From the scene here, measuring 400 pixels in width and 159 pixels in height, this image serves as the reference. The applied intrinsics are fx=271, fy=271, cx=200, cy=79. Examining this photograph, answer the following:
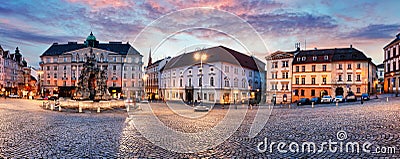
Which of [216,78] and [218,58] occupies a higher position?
[218,58]

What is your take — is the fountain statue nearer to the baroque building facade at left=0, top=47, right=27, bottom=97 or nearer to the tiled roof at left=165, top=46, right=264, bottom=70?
the tiled roof at left=165, top=46, right=264, bottom=70

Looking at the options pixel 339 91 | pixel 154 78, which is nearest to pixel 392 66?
pixel 339 91

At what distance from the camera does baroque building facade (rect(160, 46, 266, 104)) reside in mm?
55906

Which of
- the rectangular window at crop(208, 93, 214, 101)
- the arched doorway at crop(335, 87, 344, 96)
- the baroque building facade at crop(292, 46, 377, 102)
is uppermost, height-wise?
the baroque building facade at crop(292, 46, 377, 102)

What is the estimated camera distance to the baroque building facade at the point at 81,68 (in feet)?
288

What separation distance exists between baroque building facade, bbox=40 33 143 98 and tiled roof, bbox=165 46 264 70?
18.7 metres

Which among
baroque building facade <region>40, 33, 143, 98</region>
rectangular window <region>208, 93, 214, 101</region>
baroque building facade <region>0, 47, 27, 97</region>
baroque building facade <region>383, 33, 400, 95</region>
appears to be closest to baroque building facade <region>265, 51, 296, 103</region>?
rectangular window <region>208, 93, 214, 101</region>

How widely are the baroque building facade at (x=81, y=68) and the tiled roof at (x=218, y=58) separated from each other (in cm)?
1865

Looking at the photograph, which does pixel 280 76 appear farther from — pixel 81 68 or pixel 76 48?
pixel 76 48

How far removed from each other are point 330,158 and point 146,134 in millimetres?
8703

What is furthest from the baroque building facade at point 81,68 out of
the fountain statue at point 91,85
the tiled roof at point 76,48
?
the fountain statue at point 91,85

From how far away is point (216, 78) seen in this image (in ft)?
184

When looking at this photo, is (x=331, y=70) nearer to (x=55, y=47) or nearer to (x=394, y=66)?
(x=394, y=66)

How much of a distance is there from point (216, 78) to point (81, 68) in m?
52.5
